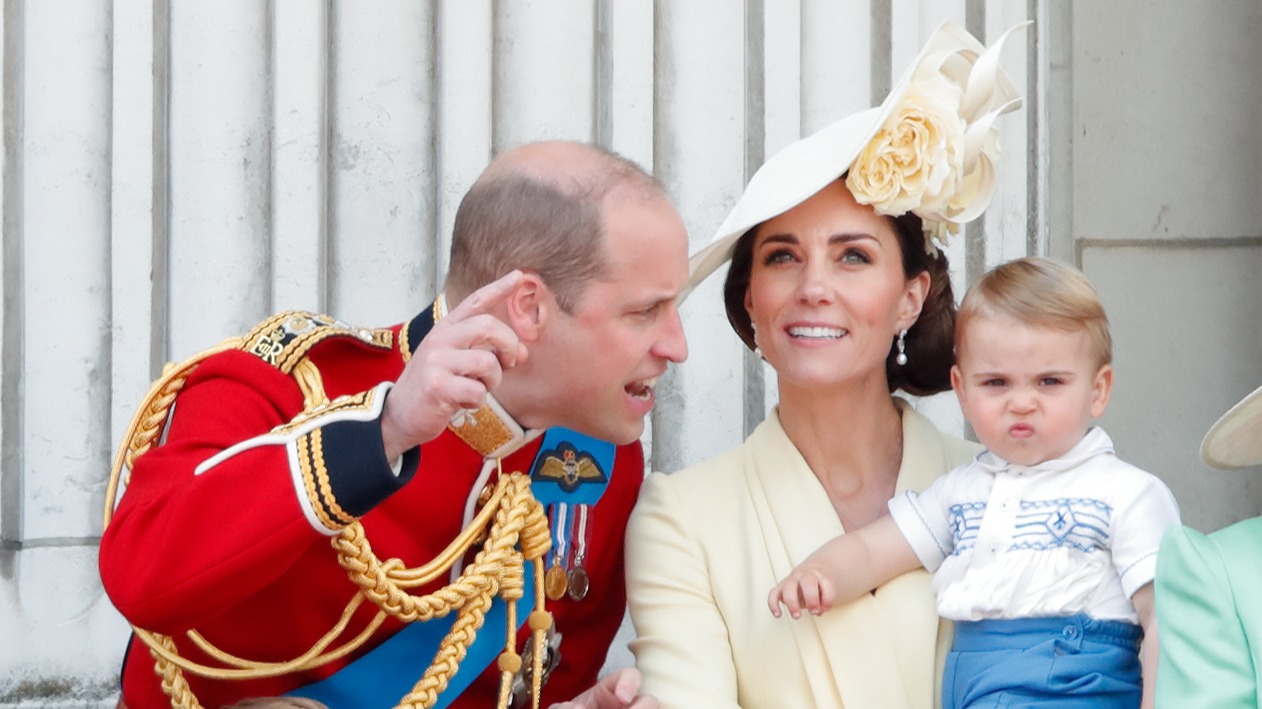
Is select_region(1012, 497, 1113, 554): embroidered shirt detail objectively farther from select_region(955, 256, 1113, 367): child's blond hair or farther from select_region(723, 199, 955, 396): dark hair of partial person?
select_region(723, 199, 955, 396): dark hair of partial person

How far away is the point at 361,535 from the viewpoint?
2.31 meters

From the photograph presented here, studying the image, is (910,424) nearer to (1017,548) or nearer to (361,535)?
(1017,548)

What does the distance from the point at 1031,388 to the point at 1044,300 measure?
13cm

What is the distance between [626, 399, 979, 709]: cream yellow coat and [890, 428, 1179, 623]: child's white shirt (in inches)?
5.1

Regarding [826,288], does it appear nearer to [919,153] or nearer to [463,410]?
[919,153]

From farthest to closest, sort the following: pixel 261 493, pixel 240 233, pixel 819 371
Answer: pixel 240 233 < pixel 819 371 < pixel 261 493

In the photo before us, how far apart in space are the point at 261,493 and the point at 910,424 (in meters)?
1.19

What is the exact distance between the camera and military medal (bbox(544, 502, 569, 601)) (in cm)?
266

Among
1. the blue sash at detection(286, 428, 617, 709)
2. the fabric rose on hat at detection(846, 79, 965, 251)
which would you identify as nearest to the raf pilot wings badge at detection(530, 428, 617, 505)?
the blue sash at detection(286, 428, 617, 709)

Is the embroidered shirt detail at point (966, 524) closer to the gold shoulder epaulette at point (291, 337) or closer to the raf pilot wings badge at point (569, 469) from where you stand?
the raf pilot wings badge at point (569, 469)

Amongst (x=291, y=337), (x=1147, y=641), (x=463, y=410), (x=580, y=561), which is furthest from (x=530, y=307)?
(x=1147, y=641)

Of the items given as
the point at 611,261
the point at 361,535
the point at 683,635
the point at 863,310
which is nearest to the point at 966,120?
the point at 863,310

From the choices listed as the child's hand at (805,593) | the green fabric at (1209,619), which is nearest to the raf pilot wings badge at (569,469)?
the child's hand at (805,593)

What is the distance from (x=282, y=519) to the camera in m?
2.13
